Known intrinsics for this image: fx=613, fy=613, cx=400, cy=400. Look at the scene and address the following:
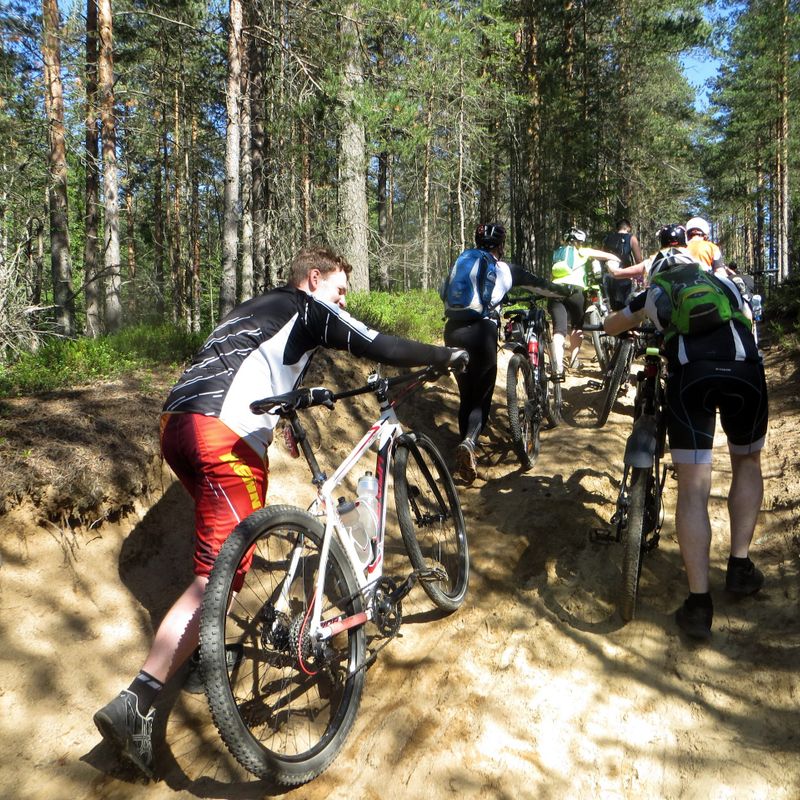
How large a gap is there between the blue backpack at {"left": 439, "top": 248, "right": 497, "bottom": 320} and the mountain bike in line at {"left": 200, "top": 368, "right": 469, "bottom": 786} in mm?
2465

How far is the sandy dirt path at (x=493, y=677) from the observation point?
2.70 m

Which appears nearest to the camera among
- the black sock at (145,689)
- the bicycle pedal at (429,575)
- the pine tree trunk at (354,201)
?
the black sock at (145,689)

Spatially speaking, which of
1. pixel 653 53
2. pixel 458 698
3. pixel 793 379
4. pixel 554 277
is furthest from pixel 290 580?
pixel 653 53

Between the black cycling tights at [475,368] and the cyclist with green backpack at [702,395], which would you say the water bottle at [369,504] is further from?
the black cycling tights at [475,368]

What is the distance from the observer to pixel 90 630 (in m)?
3.51

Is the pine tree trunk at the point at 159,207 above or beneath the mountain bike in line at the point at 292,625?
above

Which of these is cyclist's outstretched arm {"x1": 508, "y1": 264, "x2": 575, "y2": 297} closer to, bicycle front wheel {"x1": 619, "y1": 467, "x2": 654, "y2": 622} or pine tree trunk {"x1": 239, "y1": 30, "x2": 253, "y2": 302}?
bicycle front wheel {"x1": 619, "y1": 467, "x2": 654, "y2": 622}

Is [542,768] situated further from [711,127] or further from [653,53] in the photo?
[711,127]

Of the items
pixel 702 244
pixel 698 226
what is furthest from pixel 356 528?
pixel 698 226

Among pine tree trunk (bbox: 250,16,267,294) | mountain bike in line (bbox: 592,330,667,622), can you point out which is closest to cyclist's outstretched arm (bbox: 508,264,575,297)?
mountain bike in line (bbox: 592,330,667,622)

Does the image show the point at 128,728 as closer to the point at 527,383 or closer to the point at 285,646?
the point at 285,646

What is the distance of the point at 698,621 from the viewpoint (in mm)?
3406

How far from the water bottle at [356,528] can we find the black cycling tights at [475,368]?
243 centimetres

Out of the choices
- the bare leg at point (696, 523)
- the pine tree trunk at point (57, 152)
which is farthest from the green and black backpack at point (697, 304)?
the pine tree trunk at point (57, 152)
